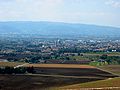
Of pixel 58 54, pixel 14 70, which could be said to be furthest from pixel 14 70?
pixel 58 54

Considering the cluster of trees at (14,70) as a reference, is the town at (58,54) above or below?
above

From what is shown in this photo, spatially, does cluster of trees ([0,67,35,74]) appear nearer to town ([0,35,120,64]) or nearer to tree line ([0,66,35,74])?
tree line ([0,66,35,74])

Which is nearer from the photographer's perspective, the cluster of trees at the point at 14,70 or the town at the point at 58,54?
the cluster of trees at the point at 14,70

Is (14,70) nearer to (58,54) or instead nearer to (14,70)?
(14,70)

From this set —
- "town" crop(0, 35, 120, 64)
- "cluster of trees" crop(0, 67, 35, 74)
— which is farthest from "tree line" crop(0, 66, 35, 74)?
"town" crop(0, 35, 120, 64)

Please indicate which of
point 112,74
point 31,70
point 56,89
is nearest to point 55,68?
point 31,70

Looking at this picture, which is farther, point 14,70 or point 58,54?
point 58,54

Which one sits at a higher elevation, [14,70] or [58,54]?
[58,54]

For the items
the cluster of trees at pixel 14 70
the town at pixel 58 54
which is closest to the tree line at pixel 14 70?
the cluster of trees at pixel 14 70

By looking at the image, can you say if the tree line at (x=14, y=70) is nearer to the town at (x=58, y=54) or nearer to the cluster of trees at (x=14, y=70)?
the cluster of trees at (x=14, y=70)

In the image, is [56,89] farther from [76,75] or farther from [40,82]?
[76,75]

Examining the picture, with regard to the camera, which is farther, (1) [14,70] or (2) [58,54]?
(2) [58,54]
